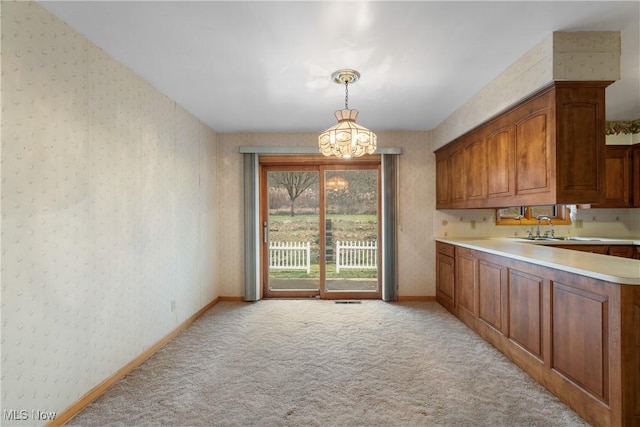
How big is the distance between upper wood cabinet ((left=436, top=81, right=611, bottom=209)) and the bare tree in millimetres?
2570

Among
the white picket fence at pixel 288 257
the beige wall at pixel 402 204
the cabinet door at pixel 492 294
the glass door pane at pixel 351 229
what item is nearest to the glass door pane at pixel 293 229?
the white picket fence at pixel 288 257

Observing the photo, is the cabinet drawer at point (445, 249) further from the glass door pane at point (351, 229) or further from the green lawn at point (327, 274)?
the green lawn at point (327, 274)

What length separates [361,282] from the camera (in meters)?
4.90

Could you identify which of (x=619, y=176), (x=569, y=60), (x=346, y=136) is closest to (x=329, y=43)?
(x=346, y=136)

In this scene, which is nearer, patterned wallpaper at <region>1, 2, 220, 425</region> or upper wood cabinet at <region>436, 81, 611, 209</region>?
patterned wallpaper at <region>1, 2, 220, 425</region>

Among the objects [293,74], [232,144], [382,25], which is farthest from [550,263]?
[232,144]

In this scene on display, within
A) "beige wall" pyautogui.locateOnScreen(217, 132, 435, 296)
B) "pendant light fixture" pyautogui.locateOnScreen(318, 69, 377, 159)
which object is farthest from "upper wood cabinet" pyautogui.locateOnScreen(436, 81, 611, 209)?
"beige wall" pyautogui.locateOnScreen(217, 132, 435, 296)

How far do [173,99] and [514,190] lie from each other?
366 centimetres

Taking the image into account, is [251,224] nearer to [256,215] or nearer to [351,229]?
[256,215]

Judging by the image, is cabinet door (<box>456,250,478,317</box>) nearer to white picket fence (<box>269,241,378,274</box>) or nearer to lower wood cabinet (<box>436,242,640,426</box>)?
lower wood cabinet (<box>436,242,640,426</box>)

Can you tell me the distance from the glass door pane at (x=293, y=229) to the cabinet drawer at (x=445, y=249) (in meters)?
1.84

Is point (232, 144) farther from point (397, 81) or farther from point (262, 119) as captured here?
point (397, 81)

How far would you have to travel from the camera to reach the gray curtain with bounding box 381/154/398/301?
4570mm

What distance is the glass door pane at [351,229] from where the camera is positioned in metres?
4.82
